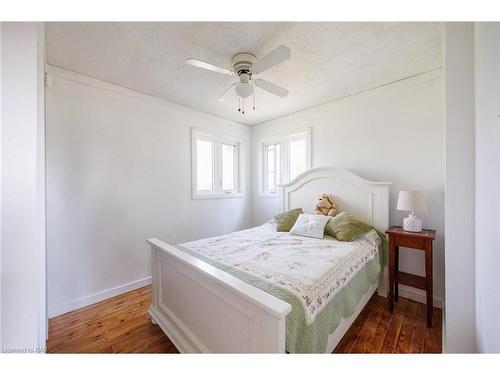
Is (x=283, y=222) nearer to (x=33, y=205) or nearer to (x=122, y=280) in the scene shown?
(x=122, y=280)

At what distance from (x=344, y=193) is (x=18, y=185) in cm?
274

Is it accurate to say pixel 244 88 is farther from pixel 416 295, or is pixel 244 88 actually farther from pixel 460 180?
pixel 416 295

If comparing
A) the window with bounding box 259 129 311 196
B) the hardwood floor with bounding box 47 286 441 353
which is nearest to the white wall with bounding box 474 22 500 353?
the hardwood floor with bounding box 47 286 441 353

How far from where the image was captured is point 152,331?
1.68m

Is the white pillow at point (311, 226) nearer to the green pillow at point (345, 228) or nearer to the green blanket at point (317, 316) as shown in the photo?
the green pillow at point (345, 228)

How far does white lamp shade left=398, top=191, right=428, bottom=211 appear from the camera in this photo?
5.98 feet

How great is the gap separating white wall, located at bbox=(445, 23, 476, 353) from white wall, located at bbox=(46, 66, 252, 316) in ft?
8.99

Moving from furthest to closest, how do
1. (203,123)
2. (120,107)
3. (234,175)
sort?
(234,175)
(203,123)
(120,107)

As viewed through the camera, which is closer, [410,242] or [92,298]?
[410,242]

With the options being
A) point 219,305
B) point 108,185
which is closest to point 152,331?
point 219,305

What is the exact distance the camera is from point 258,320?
92cm

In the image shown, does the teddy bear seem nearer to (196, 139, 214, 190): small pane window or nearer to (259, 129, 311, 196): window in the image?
(259, 129, 311, 196): window
